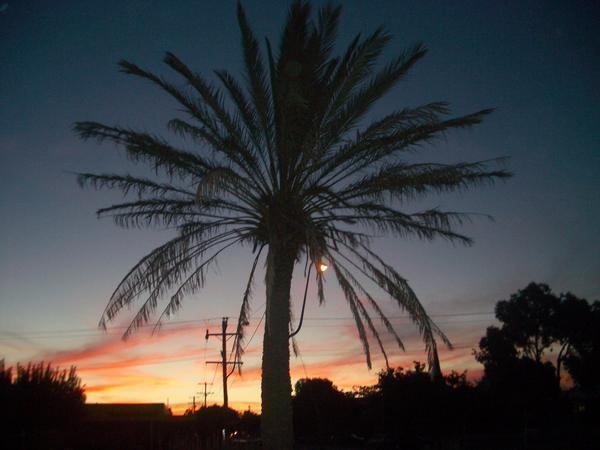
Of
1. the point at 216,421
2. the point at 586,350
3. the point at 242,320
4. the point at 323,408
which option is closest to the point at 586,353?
the point at 586,350

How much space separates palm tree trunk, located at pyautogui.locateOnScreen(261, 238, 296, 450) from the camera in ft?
28.4

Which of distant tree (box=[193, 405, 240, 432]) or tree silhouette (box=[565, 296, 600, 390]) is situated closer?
distant tree (box=[193, 405, 240, 432])

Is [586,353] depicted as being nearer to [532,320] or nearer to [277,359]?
[532,320]

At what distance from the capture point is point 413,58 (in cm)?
905

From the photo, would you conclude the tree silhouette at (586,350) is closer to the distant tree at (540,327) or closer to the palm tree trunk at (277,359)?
the distant tree at (540,327)

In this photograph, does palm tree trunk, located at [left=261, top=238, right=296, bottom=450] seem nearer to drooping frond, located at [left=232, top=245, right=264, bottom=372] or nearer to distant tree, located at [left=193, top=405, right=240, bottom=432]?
drooping frond, located at [left=232, top=245, right=264, bottom=372]

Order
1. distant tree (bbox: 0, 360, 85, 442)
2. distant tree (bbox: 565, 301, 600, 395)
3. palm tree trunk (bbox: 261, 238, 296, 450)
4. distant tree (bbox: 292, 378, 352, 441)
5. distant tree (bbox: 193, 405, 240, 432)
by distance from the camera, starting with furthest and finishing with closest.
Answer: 1. distant tree (bbox: 565, 301, 600, 395)
2. distant tree (bbox: 292, 378, 352, 441)
3. distant tree (bbox: 193, 405, 240, 432)
4. distant tree (bbox: 0, 360, 85, 442)
5. palm tree trunk (bbox: 261, 238, 296, 450)

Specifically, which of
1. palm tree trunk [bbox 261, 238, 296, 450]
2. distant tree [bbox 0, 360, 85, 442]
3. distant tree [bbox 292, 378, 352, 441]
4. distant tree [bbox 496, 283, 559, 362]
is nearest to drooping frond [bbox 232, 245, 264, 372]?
palm tree trunk [bbox 261, 238, 296, 450]

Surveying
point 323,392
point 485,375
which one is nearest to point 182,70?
point 323,392

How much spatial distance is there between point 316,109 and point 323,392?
102 feet

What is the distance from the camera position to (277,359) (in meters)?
9.01

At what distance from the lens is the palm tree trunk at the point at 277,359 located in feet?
28.4

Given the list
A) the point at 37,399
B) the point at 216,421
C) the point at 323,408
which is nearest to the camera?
the point at 37,399

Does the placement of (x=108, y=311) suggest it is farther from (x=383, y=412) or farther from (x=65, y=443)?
(x=383, y=412)
